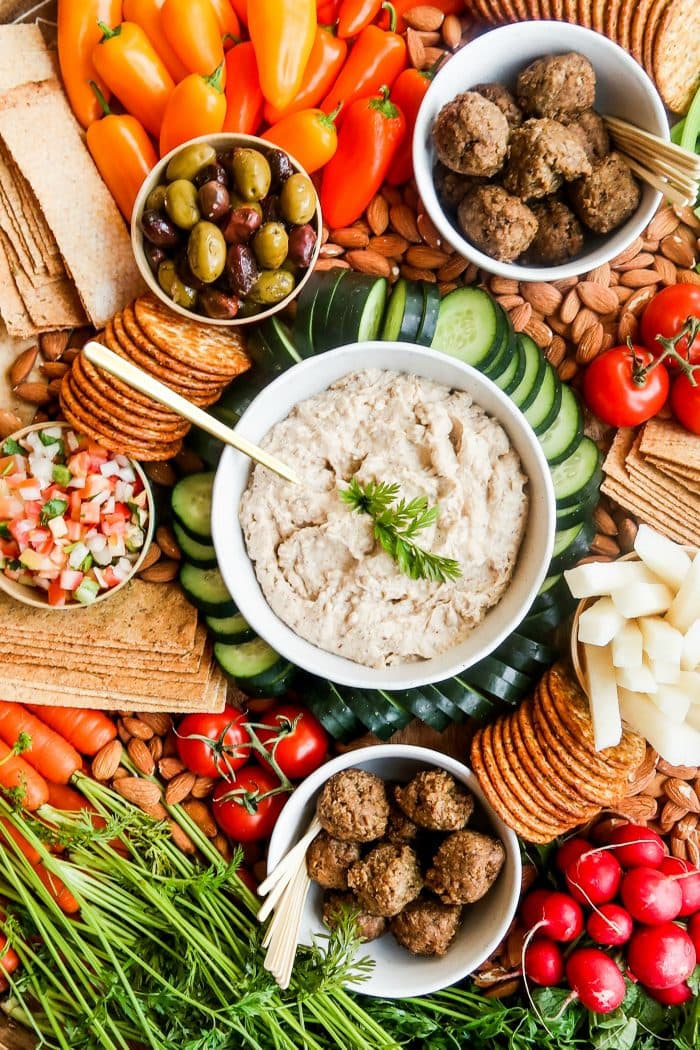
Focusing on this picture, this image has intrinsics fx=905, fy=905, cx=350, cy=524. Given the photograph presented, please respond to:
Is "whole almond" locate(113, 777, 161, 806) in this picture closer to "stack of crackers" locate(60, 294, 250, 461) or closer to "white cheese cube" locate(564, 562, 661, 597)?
"stack of crackers" locate(60, 294, 250, 461)

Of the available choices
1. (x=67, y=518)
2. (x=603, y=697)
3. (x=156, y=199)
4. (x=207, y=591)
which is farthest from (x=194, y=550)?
(x=603, y=697)

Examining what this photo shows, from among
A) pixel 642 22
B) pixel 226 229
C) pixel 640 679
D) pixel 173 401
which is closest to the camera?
pixel 173 401

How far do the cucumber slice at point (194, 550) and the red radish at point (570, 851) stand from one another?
4.68ft

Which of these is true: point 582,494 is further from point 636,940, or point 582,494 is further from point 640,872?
point 636,940

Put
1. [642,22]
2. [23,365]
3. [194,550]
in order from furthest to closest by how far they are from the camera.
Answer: [23,365] → [194,550] → [642,22]

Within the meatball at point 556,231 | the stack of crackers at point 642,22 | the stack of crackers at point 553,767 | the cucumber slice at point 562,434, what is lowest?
the stack of crackers at point 553,767

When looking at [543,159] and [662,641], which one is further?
[543,159]

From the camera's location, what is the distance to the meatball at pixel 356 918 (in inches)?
103

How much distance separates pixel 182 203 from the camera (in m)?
2.49

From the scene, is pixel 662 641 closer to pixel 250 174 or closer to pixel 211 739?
pixel 211 739

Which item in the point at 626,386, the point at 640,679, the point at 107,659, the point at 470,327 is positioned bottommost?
the point at 107,659

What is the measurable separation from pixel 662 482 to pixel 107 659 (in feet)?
5.86

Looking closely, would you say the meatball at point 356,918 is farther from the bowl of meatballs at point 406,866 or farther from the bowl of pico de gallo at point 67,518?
the bowl of pico de gallo at point 67,518

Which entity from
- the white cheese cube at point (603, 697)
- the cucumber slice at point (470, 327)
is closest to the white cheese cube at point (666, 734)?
the white cheese cube at point (603, 697)
